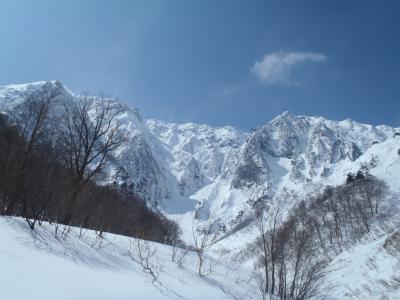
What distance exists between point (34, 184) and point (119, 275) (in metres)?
12.9

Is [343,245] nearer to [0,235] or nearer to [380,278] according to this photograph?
[380,278]

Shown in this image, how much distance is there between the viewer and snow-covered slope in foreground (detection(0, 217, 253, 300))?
5973 millimetres

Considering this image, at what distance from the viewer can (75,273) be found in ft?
23.9

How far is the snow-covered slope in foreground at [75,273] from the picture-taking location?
19.6ft

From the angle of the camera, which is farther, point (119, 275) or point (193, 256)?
point (193, 256)

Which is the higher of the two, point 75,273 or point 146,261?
point 146,261

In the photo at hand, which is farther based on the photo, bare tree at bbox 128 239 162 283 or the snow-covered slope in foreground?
bare tree at bbox 128 239 162 283

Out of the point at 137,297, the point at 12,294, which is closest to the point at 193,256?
the point at 137,297

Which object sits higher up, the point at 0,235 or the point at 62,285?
the point at 0,235

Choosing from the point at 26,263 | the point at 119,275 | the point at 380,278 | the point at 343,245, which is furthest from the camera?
the point at 343,245

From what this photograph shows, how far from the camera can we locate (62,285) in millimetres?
6324

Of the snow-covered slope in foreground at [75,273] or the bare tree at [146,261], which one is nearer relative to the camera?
the snow-covered slope in foreground at [75,273]

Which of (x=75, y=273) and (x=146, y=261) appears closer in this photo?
(x=75, y=273)

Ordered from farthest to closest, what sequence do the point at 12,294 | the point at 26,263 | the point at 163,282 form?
the point at 163,282, the point at 26,263, the point at 12,294
